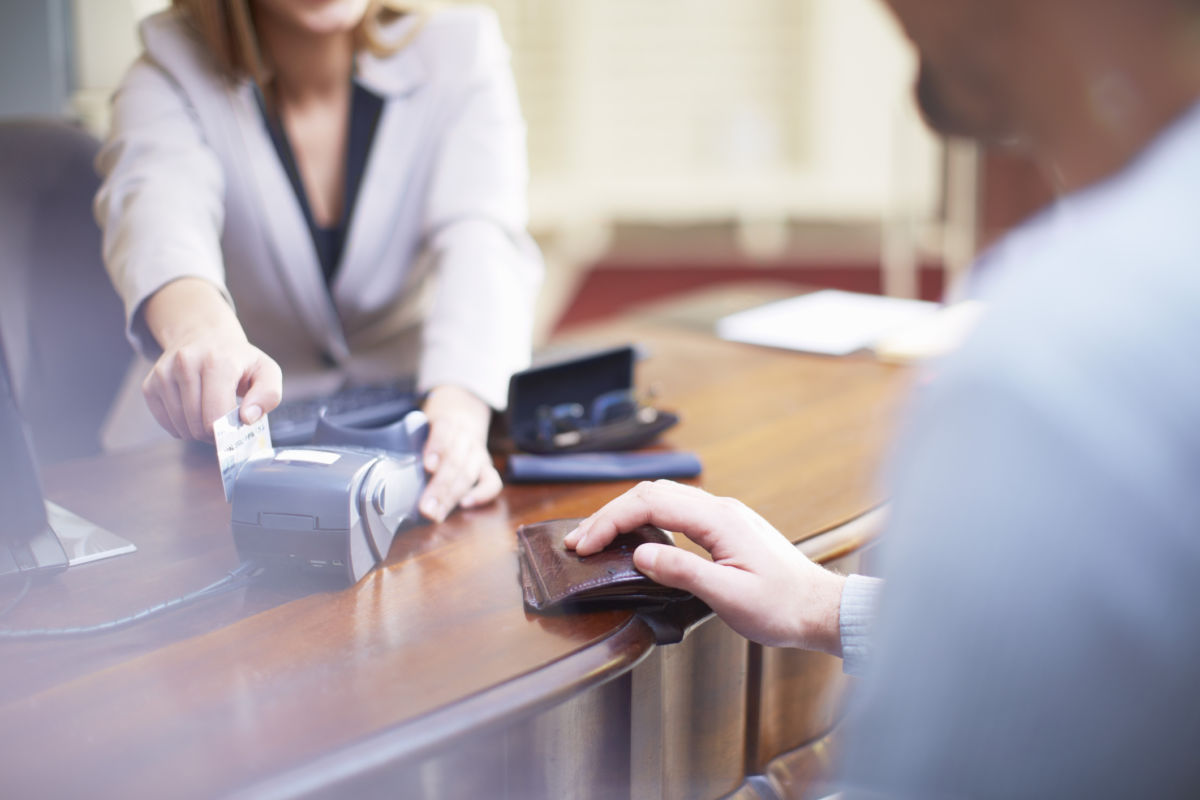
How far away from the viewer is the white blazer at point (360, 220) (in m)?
0.94

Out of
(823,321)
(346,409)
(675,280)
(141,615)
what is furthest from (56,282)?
(675,280)

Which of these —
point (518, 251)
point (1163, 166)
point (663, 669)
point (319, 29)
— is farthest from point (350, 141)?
point (1163, 166)

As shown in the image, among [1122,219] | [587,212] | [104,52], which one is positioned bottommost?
[587,212]

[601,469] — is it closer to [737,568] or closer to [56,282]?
[737,568]

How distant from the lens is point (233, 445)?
69 cm

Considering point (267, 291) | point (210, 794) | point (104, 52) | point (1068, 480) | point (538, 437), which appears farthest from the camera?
point (104, 52)

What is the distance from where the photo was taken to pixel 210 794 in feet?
1.54

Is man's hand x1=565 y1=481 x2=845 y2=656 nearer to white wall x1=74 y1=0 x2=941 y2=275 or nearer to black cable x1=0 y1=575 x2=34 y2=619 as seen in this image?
black cable x1=0 y1=575 x2=34 y2=619

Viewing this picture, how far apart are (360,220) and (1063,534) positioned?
93cm

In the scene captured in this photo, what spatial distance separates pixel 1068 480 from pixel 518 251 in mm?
907

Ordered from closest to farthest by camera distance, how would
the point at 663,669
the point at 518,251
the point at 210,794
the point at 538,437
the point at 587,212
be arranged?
the point at 210,794, the point at 663,669, the point at 538,437, the point at 518,251, the point at 587,212

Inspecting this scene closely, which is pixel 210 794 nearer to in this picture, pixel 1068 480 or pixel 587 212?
pixel 1068 480

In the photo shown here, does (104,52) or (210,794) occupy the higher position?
(104,52)

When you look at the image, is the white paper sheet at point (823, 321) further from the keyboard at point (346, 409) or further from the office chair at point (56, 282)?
the office chair at point (56, 282)
